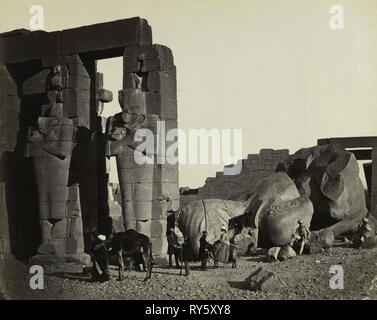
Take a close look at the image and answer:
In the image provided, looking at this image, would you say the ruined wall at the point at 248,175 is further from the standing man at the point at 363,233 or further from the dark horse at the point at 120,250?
the dark horse at the point at 120,250

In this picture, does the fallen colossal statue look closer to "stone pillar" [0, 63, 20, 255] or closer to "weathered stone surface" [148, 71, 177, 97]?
"weathered stone surface" [148, 71, 177, 97]

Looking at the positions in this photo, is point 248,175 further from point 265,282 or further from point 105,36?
point 265,282

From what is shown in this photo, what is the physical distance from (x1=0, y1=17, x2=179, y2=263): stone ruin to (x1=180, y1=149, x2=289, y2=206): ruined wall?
686 cm

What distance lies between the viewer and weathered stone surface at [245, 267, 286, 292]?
9633mm

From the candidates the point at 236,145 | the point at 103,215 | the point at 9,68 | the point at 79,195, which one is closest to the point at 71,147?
the point at 79,195

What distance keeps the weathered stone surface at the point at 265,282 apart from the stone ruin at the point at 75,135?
368 centimetres

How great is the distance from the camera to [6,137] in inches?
642

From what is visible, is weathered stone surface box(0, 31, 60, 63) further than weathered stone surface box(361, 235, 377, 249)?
Yes

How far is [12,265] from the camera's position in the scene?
46.6 feet

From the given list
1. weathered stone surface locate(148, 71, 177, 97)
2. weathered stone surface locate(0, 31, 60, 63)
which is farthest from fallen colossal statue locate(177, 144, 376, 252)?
weathered stone surface locate(0, 31, 60, 63)

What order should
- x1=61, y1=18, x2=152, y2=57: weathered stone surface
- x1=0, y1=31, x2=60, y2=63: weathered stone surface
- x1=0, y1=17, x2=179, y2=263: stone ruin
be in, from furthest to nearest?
1. x1=0, y1=31, x2=60, y2=63: weathered stone surface
2. x1=61, y1=18, x2=152, y2=57: weathered stone surface
3. x1=0, y1=17, x2=179, y2=263: stone ruin

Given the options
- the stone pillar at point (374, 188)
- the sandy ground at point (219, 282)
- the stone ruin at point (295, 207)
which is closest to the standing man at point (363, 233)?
the stone ruin at point (295, 207)

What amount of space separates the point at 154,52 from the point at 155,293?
638 cm
